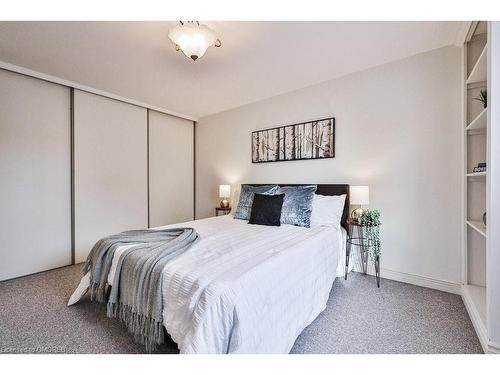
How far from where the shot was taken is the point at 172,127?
4160 millimetres

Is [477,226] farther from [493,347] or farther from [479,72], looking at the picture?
[479,72]

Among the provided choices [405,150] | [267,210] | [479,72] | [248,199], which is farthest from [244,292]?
[479,72]

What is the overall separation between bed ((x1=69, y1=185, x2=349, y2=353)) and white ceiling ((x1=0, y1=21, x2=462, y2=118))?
176cm

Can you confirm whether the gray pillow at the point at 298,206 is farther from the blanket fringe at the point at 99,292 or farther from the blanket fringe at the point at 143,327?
the blanket fringe at the point at 99,292

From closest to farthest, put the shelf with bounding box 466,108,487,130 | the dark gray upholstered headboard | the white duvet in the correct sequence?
the white duvet, the shelf with bounding box 466,108,487,130, the dark gray upholstered headboard

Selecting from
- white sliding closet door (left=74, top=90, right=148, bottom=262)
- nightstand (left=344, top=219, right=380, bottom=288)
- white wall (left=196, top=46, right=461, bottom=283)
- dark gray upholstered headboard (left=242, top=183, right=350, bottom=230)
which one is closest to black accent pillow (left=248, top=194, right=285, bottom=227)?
dark gray upholstered headboard (left=242, top=183, right=350, bottom=230)

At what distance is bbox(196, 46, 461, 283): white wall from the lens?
2193 mm

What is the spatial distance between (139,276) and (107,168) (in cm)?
248

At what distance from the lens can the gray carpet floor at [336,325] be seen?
1.49 m

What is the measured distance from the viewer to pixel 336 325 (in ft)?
5.65

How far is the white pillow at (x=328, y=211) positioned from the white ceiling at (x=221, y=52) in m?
1.49

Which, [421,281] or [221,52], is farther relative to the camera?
[421,281]

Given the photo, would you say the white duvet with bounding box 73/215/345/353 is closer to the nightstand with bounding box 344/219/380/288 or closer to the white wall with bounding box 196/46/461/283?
the nightstand with bounding box 344/219/380/288

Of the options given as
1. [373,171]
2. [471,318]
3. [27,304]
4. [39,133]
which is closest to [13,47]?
[39,133]
